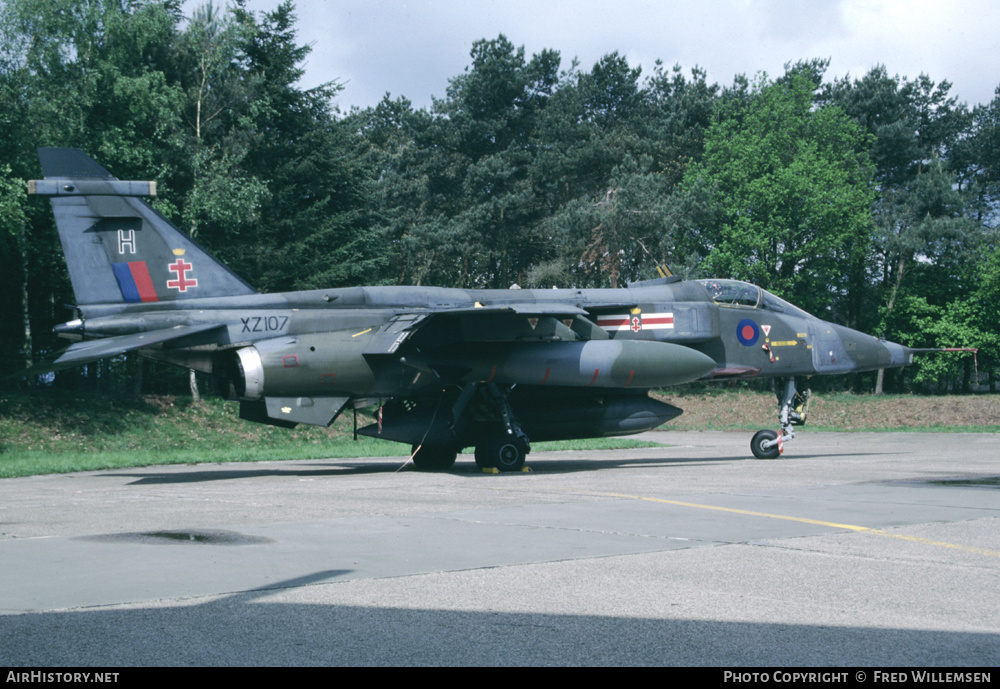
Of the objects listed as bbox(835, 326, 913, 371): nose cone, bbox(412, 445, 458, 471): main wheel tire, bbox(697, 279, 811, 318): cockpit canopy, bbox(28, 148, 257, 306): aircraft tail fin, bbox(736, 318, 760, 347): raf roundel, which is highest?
bbox(28, 148, 257, 306): aircraft tail fin

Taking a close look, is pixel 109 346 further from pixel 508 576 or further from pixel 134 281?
pixel 508 576

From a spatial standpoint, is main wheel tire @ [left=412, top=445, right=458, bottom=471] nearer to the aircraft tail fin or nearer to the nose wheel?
the aircraft tail fin

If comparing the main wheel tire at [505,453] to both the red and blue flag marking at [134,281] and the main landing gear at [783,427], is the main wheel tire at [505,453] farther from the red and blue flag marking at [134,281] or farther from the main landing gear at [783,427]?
the red and blue flag marking at [134,281]

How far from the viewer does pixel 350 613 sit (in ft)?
16.9

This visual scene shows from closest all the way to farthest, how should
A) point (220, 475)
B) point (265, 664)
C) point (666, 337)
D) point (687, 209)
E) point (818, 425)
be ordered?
point (265, 664) < point (220, 475) < point (666, 337) < point (818, 425) < point (687, 209)

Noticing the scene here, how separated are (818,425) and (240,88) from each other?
91.1 ft

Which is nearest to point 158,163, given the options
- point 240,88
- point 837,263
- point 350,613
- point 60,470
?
point 240,88

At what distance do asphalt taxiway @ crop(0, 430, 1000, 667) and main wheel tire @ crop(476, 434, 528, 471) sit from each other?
3422 mm

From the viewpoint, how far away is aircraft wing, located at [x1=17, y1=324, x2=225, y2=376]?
1345cm

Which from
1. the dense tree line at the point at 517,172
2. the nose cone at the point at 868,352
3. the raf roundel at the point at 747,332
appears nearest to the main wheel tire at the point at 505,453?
the raf roundel at the point at 747,332

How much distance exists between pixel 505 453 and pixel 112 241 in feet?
25.8

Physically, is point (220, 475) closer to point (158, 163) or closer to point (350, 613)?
point (350, 613)

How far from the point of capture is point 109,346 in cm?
1400

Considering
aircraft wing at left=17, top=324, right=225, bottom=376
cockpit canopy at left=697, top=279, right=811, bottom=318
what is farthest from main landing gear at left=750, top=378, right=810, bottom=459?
aircraft wing at left=17, top=324, right=225, bottom=376
